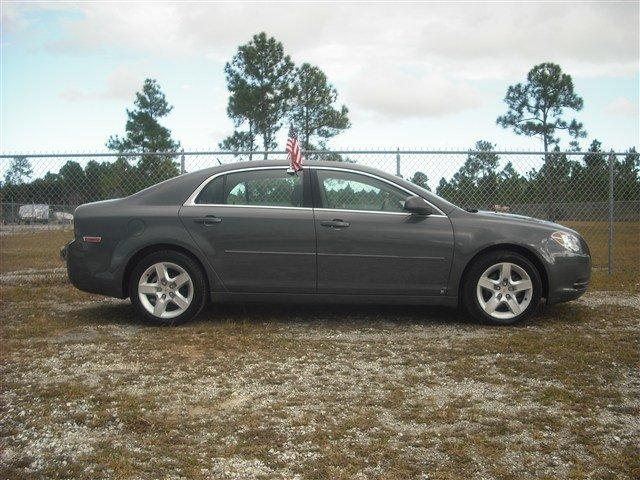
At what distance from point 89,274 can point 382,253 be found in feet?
8.97

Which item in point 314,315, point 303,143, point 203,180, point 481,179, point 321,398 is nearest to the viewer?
point 321,398

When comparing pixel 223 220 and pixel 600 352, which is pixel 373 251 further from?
pixel 600 352

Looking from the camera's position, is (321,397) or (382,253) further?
(382,253)

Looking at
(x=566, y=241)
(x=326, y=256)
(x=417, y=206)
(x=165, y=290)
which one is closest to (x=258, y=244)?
(x=326, y=256)

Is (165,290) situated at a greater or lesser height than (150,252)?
lesser

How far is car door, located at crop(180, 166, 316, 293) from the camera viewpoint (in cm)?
640

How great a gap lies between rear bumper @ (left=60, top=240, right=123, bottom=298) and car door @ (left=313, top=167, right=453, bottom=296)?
1.93 metres

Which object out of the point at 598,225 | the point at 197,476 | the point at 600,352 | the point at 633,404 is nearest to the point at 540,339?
the point at 600,352

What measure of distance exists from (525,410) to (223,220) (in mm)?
3434

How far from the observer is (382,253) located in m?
6.37

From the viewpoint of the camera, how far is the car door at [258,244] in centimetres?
640

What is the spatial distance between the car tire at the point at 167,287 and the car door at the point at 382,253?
3.79 feet

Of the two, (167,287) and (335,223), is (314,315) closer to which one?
(335,223)

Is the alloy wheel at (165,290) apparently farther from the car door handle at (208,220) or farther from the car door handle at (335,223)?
the car door handle at (335,223)
